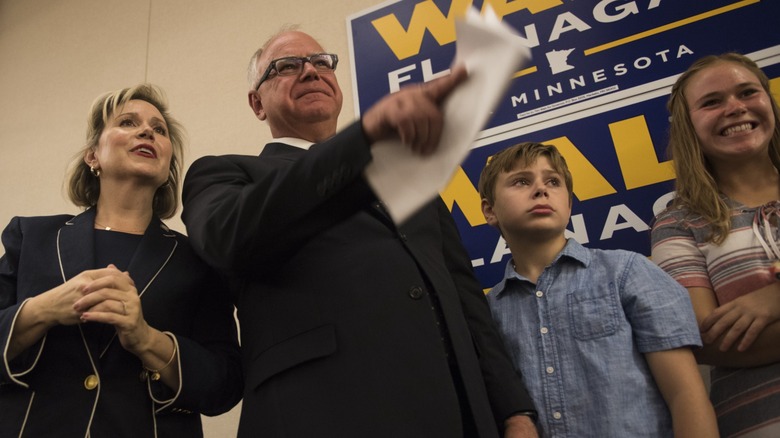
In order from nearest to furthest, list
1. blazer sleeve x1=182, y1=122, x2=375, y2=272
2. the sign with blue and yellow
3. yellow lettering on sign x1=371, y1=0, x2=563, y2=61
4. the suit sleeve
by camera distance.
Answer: blazer sleeve x1=182, y1=122, x2=375, y2=272 < the suit sleeve < the sign with blue and yellow < yellow lettering on sign x1=371, y1=0, x2=563, y2=61

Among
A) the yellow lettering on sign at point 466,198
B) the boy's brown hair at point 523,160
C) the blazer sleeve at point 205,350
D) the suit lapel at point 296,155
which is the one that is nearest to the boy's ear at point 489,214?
the boy's brown hair at point 523,160

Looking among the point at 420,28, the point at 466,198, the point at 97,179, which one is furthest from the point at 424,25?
the point at 97,179

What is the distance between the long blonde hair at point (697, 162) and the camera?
1.27 metres

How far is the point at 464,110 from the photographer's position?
0.64m

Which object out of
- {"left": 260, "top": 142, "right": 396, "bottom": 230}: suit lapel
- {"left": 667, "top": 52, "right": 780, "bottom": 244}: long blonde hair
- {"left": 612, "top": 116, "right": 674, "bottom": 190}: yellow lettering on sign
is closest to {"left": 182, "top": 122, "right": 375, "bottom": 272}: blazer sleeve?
{"left": 260, "top": 142, "right": 396, "bottom": 230}: suit lapel

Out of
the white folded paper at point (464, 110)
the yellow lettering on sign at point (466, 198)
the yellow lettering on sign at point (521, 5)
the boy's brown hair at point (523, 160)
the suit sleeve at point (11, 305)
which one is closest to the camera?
the white folded paper at point (464, 110)

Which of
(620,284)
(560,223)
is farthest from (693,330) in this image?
(560,223)

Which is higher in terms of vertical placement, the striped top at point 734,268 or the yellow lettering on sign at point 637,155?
the yellow lettering on sign at point 637,155

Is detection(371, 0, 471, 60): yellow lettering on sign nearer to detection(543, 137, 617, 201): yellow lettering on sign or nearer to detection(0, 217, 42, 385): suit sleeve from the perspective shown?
detection(543, 137, 617, 201): yellow lettering on sign

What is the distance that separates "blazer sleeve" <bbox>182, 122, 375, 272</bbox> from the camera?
29.2 inches

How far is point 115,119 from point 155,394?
725 mm

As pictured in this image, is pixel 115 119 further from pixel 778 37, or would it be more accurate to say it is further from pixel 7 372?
pixel 778 37

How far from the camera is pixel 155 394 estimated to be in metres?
1.12

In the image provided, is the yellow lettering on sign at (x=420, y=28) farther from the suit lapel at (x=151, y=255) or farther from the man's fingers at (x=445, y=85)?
the man's fingers at (x=445, y=85)
